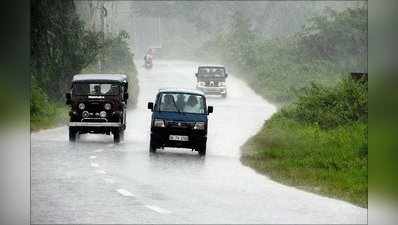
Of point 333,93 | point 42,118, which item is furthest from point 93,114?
point 333,93

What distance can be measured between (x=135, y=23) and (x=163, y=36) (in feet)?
2.19

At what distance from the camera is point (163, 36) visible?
53.6 feet

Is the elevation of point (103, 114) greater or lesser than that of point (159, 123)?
greater

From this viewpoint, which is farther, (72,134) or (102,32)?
(102,32)

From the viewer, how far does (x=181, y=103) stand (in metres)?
14.7

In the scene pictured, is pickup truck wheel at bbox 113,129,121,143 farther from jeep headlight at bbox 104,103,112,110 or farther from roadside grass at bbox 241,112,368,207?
roadside grass at bbox 241,112,368,207

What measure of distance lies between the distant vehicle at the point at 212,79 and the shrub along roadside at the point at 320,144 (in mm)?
1278

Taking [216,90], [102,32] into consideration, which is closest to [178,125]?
[216,90]

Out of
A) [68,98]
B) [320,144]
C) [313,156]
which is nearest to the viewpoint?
[68,98]

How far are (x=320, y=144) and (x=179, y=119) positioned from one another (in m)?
3.24

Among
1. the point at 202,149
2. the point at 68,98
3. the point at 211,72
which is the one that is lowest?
the point at 202,149

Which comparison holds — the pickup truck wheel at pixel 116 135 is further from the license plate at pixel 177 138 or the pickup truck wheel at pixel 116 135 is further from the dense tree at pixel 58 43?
the dense tree at pixel 58 43

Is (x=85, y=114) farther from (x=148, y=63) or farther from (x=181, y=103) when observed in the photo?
(x=181, y=103)

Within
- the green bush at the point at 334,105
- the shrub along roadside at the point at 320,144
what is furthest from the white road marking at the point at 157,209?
the green bush at the point at 334,105
